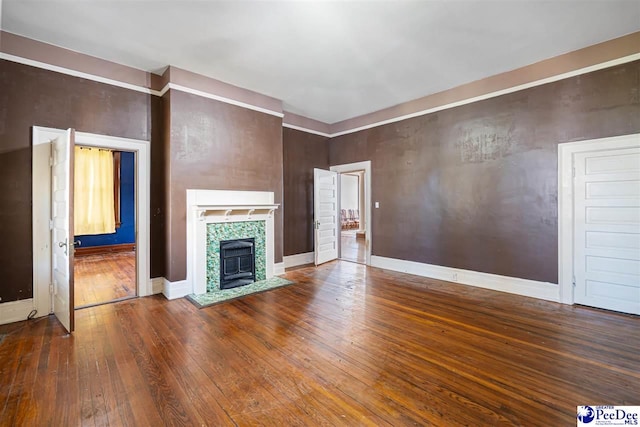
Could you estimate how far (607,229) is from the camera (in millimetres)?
3459

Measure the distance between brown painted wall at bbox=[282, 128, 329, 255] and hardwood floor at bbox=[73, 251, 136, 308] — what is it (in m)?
2.91

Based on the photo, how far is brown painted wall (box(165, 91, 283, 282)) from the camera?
158 inches

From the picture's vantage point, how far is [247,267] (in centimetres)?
467

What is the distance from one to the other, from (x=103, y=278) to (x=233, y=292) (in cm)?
272

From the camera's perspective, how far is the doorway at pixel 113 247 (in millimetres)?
4586

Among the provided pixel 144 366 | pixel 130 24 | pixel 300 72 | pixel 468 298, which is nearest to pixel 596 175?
pixel 468 298

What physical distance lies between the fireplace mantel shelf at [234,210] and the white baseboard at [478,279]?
100 inches

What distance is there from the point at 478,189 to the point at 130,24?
5.16 meters

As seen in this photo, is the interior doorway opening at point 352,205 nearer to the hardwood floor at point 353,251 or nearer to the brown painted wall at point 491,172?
the hardwood floor at point 353,251

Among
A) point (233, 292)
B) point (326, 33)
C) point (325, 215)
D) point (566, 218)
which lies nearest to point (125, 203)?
point (233, 292)

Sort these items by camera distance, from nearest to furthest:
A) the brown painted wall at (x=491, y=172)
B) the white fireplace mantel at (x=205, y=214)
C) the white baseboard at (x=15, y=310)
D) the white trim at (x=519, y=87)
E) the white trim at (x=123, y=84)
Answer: the white baseboard at (x=15, y=310), the white trim at (x=123, y=84), the white trim at (x=519, y=87), the brown painted wall at (x=491, y=172), the white fireplace mantel at (x=205, y=214)

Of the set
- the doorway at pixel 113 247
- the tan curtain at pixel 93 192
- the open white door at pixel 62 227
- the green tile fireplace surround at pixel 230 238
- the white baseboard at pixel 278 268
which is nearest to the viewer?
the open white door at pixel 62 227

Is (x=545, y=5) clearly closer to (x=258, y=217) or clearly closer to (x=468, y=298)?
(x=468, y=298)

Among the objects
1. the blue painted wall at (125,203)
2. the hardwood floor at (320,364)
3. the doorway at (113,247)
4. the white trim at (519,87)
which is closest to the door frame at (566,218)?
the hardwood floor at (320,364)
